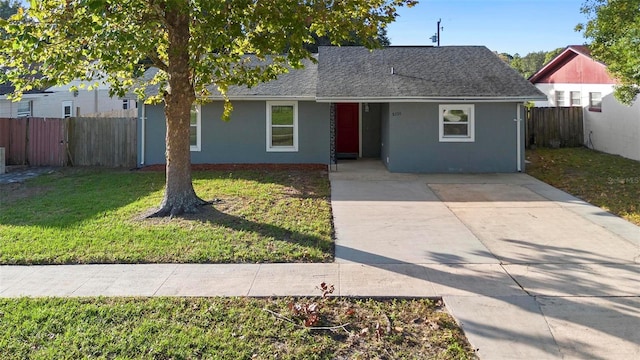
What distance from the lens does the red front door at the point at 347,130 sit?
1788 centimetres

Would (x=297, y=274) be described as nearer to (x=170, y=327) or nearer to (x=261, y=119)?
(x=170, y=327)

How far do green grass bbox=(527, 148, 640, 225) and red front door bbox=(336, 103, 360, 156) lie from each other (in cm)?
612

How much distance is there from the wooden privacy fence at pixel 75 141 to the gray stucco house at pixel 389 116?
1138 mm

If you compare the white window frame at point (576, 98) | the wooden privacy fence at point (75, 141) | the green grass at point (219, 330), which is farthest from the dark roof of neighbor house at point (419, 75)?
the green grass at point (219, 330)

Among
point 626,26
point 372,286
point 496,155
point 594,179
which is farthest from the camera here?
point 496,155

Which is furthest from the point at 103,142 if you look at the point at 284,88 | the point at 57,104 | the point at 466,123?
the point at 466,123

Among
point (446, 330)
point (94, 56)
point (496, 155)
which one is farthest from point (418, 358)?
point (496, 155)

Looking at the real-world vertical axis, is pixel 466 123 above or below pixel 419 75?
below

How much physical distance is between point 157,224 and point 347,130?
35.5 feet

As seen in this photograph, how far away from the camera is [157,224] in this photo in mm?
8281

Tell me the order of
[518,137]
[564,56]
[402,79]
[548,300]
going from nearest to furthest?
[548,300], [518,137], [402,79], [564,56]

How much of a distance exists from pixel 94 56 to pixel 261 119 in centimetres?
842

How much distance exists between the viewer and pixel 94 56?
7098 mm

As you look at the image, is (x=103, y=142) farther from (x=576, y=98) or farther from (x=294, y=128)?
(x=576, y=98)
